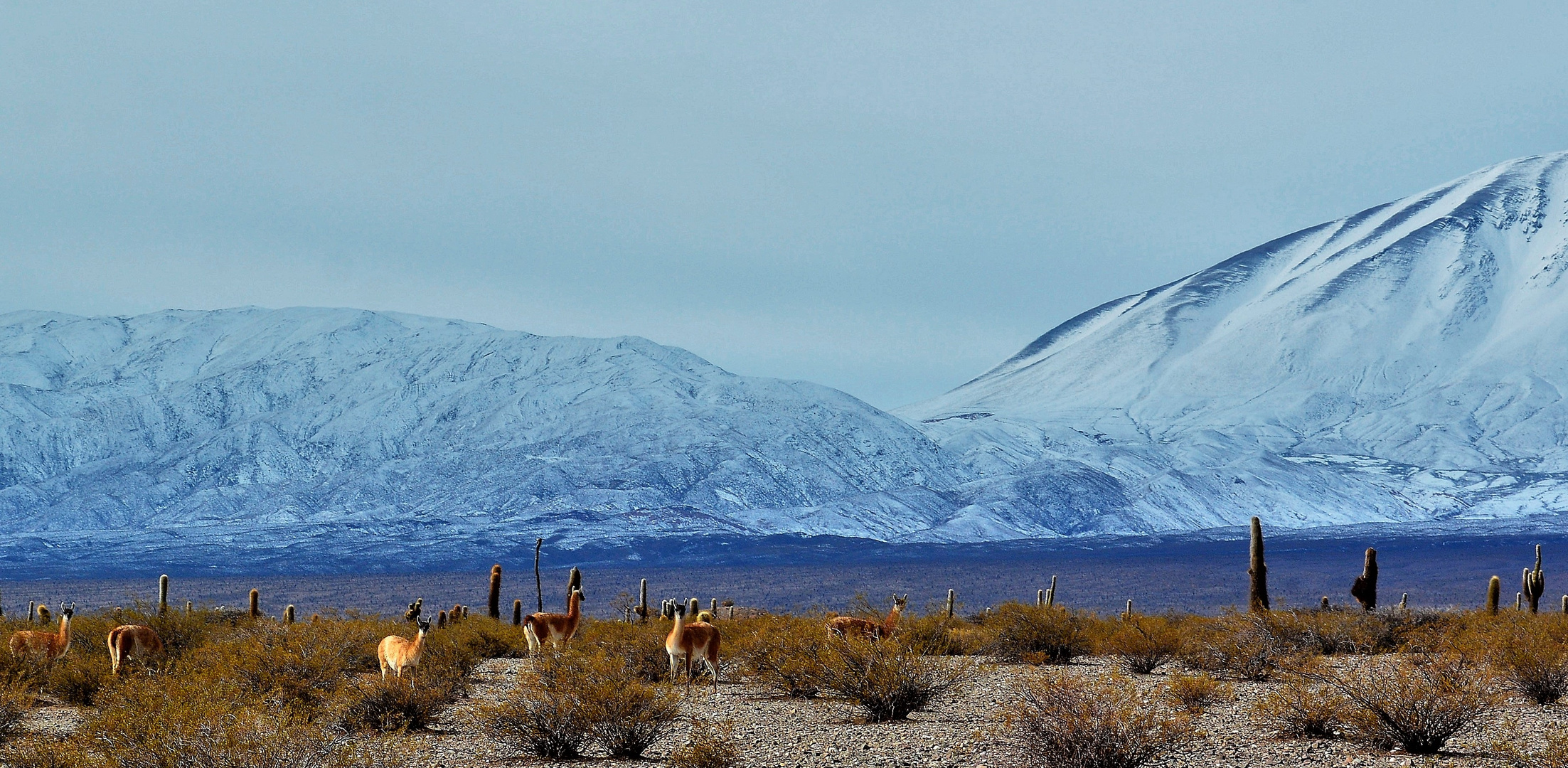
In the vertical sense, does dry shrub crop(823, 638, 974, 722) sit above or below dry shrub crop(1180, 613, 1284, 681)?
above

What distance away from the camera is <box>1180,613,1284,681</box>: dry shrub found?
63.9ft

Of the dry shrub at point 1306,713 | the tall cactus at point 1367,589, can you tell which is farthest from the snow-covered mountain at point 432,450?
the dry shrub at point 1306,713

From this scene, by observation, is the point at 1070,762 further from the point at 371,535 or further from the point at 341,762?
the point at 371,535

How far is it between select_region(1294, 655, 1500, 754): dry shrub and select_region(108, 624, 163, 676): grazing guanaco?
13.7 meters

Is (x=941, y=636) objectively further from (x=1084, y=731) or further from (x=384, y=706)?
(x=1084, y=731)

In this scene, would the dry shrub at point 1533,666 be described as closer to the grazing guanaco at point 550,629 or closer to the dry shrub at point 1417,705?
the dry shrub at point 1417,705

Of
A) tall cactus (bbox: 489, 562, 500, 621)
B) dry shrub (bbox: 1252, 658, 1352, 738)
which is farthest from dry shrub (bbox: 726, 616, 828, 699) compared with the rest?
tall cactus (bbox: 489, 562, 500, 621)

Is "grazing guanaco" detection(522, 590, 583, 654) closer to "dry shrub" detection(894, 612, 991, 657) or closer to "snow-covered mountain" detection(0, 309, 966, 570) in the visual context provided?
"dry shrub" detection(894, 612, 991, 657)

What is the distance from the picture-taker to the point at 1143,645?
22.1 meters

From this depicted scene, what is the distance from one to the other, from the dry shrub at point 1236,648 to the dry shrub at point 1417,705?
5.29 m

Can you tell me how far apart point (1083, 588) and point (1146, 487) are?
231 ft

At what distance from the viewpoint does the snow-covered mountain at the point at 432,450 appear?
414 feet

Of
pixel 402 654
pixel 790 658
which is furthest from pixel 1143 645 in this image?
pixel 402 654

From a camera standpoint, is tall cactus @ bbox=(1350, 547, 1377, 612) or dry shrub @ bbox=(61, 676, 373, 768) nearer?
dry shrub @ bbox=(61, 676, 373, 768)
